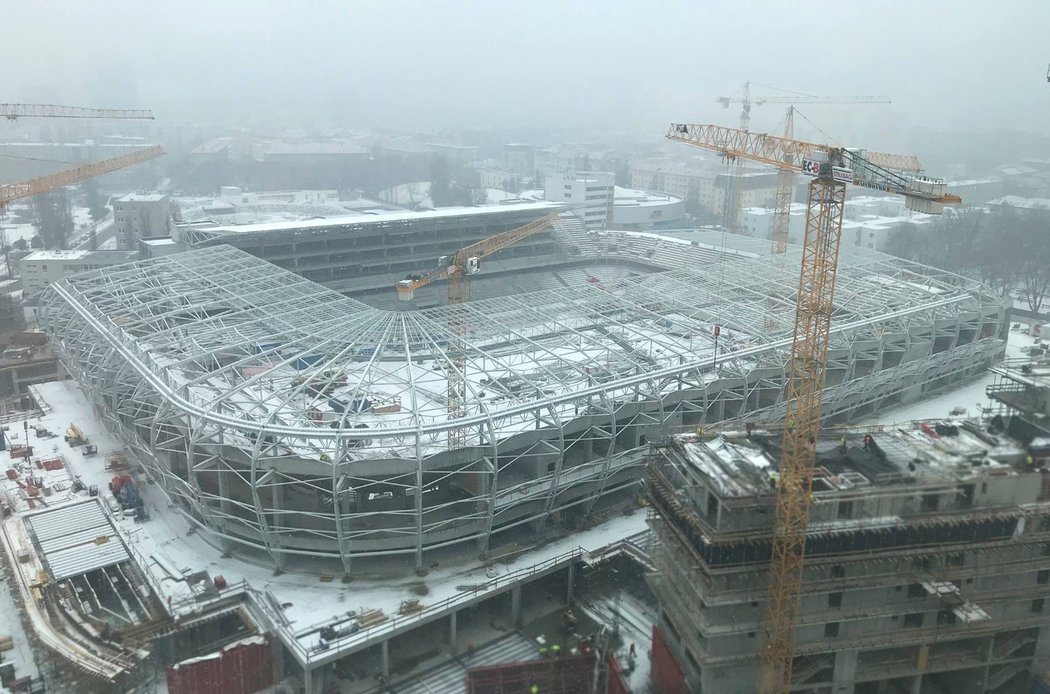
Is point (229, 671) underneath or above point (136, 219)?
underneath

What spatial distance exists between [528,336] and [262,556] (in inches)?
464

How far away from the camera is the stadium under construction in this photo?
835 inches

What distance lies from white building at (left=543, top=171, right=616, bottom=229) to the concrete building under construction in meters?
53.7

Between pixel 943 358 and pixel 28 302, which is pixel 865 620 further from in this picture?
pixel 28 302

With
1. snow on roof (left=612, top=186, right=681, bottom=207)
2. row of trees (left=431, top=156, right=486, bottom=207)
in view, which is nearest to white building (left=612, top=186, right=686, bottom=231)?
snow on roof (left=612, top=186, right=681, bottom=207)

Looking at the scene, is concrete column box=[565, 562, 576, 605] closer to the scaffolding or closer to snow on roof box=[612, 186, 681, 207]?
the scaffolding

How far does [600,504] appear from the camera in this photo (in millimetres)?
25281

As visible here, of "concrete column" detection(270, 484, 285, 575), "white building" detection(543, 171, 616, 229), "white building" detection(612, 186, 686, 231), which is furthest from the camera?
"white building" detection(612, 186, 686, 231)

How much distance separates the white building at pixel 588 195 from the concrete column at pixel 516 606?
51.8 metres

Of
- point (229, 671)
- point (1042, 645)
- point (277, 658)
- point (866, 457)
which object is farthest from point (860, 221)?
point (229, 671)

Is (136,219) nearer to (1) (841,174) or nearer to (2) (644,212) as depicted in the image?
(2) (644,212)

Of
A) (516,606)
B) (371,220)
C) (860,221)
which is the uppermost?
(371,220)

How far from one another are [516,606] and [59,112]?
208 feet

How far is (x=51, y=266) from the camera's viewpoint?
49250 millimetres
